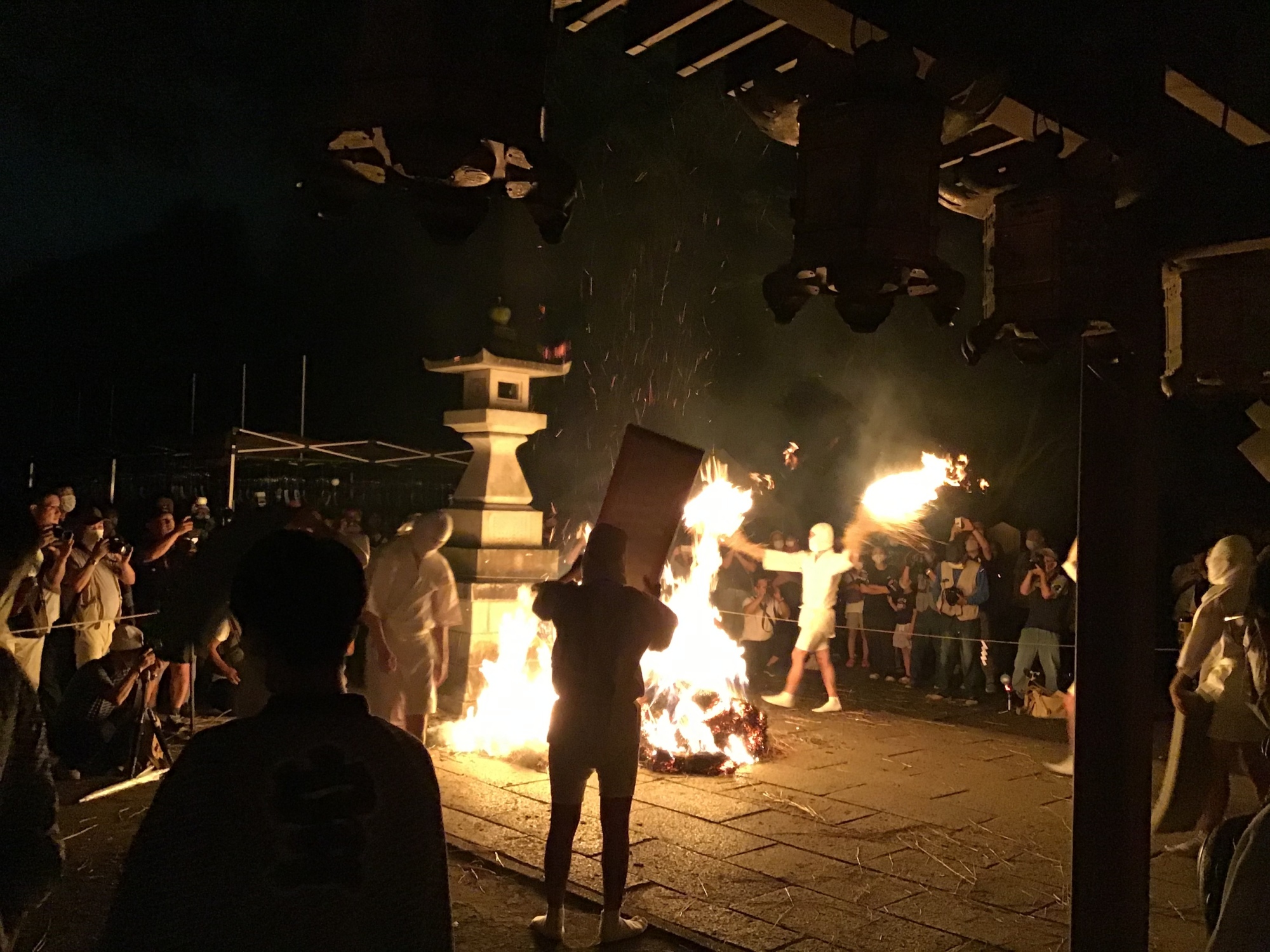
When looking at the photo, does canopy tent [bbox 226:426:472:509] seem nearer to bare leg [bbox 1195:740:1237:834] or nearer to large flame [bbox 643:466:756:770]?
large flame [bbox 643:466:756:770]

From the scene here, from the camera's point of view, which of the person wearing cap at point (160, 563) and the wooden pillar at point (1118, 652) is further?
the person wearing cap at point (160, 563)

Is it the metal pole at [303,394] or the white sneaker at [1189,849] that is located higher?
the metal pole at [303,394]

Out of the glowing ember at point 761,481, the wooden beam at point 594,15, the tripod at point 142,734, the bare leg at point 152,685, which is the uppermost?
the wooden beam at point 594,15

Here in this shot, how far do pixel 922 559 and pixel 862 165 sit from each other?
10952mm

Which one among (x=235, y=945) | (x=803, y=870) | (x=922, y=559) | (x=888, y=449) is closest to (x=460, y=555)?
(x=803, y=870)

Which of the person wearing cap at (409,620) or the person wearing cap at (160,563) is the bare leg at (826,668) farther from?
the person wearing cap at (160,563)

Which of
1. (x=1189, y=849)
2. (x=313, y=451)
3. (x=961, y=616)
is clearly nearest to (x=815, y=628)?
(x=961, y=616)

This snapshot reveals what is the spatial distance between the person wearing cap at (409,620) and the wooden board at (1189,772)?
4.87m

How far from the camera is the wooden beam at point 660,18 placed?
2.99 metres

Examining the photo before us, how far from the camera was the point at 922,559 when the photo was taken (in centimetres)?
1309

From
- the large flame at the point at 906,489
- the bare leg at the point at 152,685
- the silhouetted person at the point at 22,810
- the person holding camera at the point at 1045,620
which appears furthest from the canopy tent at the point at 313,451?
the silhouetted person at the point at 22,810

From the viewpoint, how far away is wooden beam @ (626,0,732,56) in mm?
2986

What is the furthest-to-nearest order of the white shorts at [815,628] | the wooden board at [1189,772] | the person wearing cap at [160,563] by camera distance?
the white shorts at [815,628] < the person wearing cap at [160,563] < the wooden board at [1189,772]

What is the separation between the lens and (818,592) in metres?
10.0
